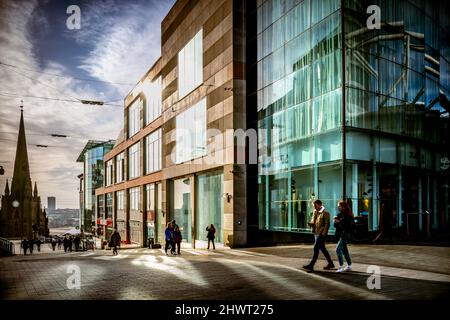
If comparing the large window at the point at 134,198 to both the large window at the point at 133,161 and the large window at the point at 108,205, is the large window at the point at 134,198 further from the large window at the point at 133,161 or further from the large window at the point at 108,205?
the large window at the point at 108,205

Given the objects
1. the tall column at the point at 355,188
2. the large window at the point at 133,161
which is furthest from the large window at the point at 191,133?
the large window at the point at 133,161

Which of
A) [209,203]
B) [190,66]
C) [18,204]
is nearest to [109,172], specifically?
[190,66]

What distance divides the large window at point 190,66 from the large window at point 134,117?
15.7m

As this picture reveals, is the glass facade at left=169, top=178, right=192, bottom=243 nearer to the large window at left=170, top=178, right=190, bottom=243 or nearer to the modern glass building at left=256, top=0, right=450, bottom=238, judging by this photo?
the large window at left=170, top=178, right=190, bottom=243

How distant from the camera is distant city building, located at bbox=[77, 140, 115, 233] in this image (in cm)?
8625

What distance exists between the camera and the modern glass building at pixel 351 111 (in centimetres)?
1856

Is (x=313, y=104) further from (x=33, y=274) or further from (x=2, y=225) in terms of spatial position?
(x=2, y=225)

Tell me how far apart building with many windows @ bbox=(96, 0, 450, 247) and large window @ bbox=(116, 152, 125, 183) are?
24.3m

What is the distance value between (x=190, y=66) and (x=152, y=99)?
42.2 ft

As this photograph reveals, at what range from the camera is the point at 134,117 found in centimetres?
5047

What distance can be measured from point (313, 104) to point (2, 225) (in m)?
133

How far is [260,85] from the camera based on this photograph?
2409cm
